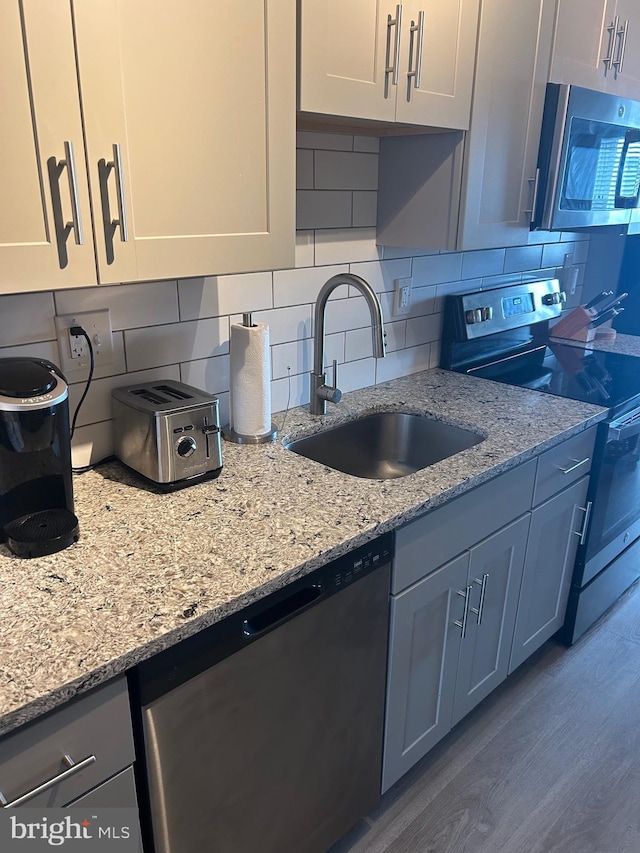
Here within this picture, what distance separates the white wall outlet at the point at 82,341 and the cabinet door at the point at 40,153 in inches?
14.0

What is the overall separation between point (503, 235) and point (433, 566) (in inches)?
39.7

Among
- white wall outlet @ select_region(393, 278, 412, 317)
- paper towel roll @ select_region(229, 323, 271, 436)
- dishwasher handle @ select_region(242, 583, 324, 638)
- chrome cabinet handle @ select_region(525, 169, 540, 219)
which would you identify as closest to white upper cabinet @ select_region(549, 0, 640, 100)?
chrome cabinet handle @ select_region(525, 169, 540, 219)

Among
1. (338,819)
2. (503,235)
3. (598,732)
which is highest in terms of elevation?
(503,235)

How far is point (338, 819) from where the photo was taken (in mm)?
1430

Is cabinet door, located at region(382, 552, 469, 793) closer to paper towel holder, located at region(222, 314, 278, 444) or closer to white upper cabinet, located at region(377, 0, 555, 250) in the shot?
paper towel holder, located at region(222, 314, 278, 444)

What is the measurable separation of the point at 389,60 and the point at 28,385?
1009 mm

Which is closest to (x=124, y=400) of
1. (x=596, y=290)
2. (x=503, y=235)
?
(x=503, y=235)

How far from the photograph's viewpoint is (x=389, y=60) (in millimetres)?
1384

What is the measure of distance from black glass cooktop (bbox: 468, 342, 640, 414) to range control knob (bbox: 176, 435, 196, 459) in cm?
120

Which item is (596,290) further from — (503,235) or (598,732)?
(598,732)

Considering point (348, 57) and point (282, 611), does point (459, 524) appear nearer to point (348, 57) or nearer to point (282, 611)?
point (282, 611)

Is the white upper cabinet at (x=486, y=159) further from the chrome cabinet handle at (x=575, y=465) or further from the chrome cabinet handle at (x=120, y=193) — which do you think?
the chrome cabinet handle at (x=120, y=193)

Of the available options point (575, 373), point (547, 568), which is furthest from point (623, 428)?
point (547, 568)

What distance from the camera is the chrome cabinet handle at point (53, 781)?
0.83m
